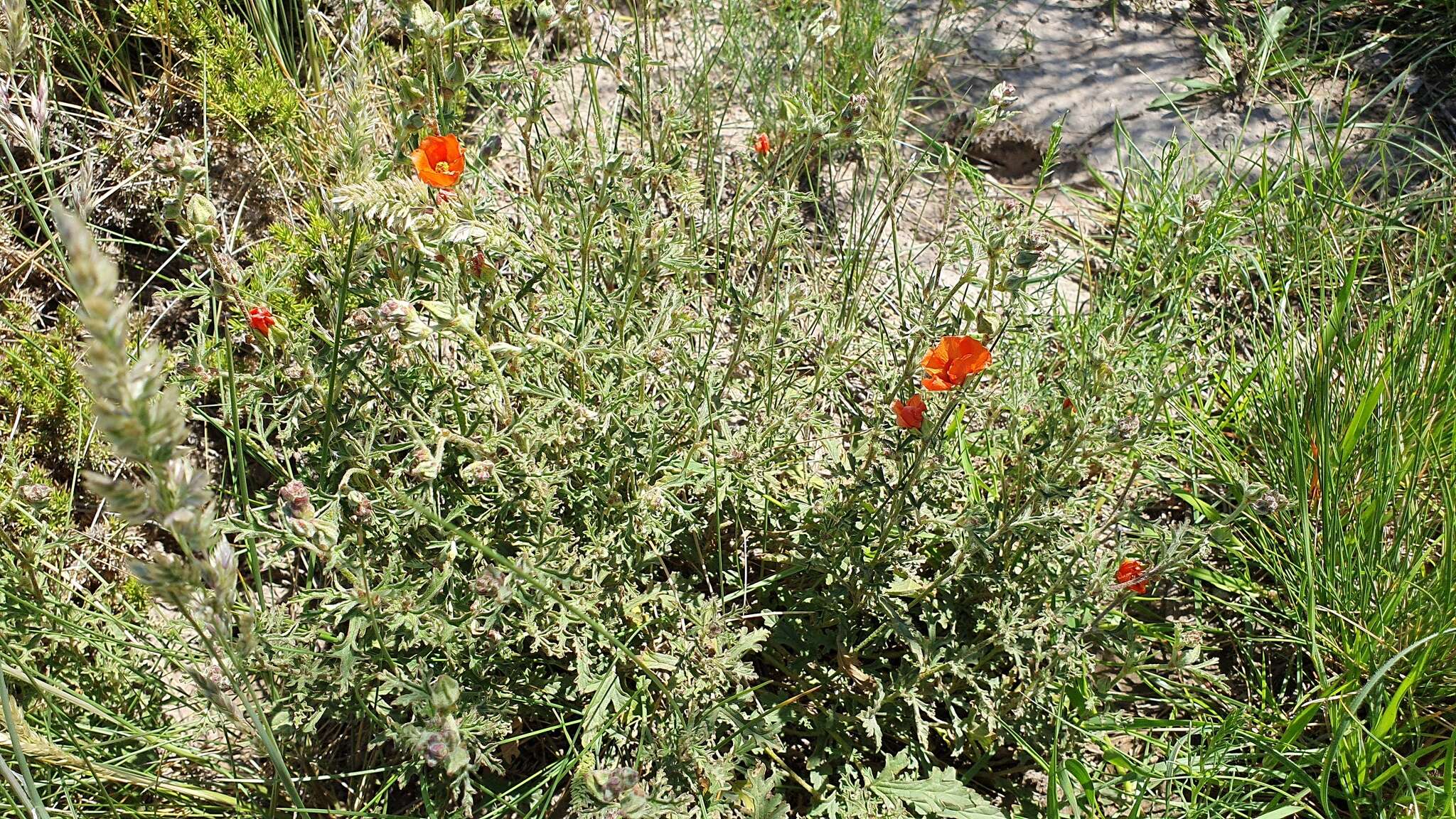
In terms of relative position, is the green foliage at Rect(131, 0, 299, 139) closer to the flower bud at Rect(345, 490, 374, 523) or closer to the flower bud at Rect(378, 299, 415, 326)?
the flower bud at Rect(378, 299, 415, 326)

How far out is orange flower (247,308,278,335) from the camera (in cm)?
180

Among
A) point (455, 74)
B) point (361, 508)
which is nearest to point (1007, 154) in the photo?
point (455, 74)

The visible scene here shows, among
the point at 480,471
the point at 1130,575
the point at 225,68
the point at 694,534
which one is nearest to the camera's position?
the point at 480,471

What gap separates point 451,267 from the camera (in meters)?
1.95

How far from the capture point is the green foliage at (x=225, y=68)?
9.47ft

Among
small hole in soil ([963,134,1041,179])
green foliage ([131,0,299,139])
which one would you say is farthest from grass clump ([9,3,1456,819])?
small hole in soil ([963,134,1041,179])

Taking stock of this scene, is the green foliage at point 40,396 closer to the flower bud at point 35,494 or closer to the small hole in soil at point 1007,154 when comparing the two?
the flower bud at point 35,494

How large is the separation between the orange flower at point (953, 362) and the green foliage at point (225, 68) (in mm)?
2071

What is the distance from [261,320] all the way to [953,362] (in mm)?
1214

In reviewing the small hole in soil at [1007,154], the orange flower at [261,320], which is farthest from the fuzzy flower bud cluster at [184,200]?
the small hole in soil at [1007,154]

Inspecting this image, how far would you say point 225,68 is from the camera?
9.61 ft

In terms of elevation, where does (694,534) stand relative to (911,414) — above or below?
below

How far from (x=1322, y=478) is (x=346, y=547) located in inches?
84.1

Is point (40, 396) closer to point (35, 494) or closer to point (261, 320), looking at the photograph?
point (35, 494)
